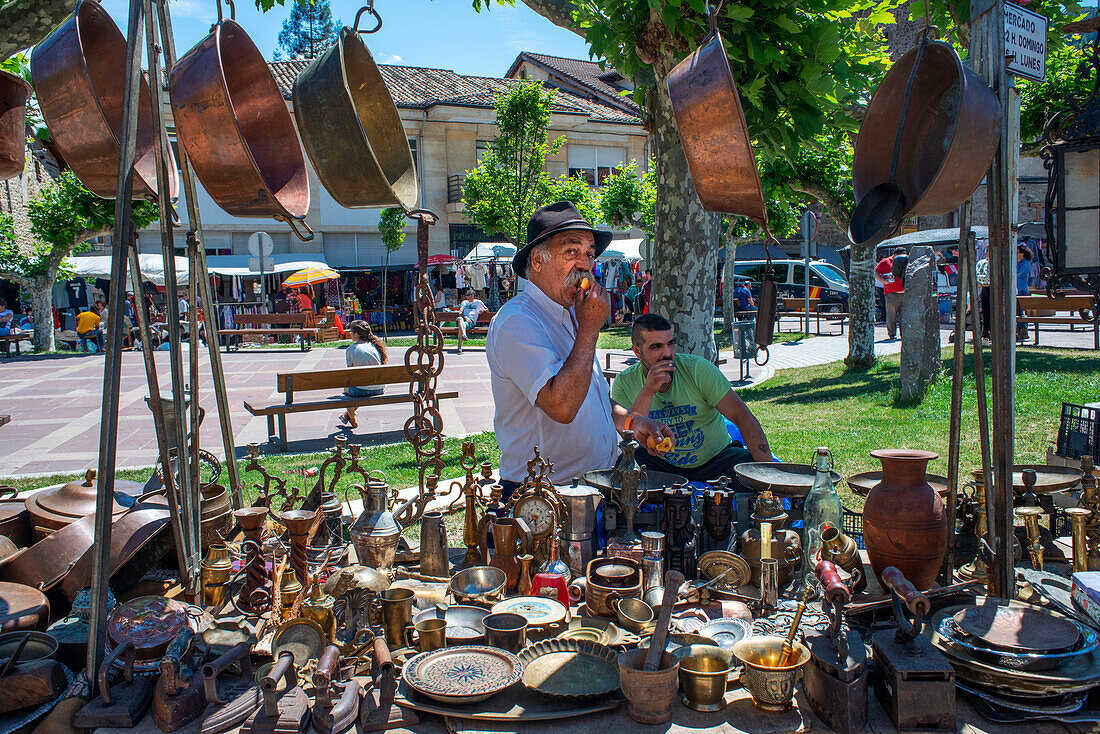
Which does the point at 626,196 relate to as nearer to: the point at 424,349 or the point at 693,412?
the point at 693,412

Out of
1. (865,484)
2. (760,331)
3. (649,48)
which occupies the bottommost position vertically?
(865,484)

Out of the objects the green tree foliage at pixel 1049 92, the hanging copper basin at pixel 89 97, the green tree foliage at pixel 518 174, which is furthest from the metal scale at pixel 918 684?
the green tree foliage at pixel 518 174

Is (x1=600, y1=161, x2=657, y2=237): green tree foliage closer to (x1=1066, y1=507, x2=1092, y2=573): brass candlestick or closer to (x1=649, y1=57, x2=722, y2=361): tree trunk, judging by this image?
(x1=649, y1=57, x2=722, y2=361): tree trunk

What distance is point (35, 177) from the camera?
20766mm

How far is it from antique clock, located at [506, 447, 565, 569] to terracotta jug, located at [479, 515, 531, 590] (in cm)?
3

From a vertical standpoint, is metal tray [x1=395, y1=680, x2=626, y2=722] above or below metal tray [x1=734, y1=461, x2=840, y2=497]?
below

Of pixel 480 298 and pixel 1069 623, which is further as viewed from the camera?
pixel 480 298

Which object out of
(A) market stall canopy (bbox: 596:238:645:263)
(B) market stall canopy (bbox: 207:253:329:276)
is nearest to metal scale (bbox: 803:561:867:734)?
(A) market stall canopy (bbox: 596:238:645:263)

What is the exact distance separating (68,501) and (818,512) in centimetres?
262

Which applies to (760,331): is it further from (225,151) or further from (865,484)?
(225,151)

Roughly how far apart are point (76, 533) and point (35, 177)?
76.3 feet

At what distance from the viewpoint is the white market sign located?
2.13 m

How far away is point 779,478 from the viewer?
2623 millimetres

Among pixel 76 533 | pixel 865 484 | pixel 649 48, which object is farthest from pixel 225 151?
pixel 649 48
